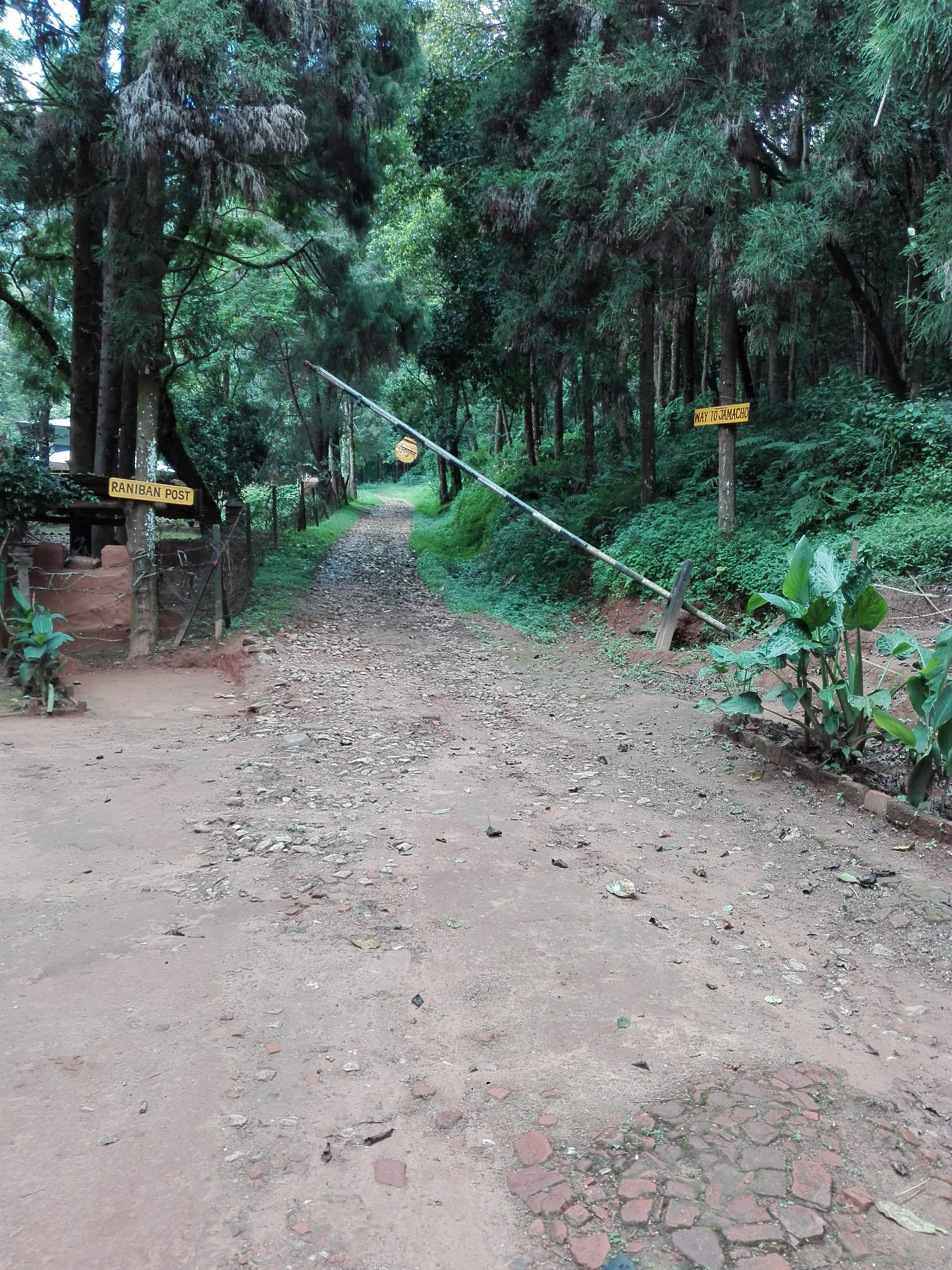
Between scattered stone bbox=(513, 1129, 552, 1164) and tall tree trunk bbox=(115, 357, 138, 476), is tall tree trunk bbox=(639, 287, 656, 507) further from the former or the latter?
scattered stone bbox=(513, 1129, 552, 1164)

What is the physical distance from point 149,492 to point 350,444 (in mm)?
27281

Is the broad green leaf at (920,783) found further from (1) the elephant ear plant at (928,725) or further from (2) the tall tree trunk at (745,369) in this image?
(2) the tall tree trunk at (745,369)

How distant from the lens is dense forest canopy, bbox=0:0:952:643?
932cm

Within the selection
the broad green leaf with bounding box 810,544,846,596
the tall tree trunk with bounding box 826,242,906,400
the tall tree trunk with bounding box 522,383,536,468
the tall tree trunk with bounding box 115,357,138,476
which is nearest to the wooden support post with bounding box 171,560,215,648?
the tall tree trunk with bounding box 115,357,138,476

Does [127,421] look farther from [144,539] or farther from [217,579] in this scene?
[217,579]

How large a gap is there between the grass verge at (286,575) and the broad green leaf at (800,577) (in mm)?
7691

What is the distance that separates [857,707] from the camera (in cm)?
591

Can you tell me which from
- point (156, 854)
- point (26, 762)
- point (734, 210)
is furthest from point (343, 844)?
point (734, 210)

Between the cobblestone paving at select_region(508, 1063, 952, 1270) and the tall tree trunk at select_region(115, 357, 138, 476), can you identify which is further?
the tall tree trunk at select_region(115, 357, 138, 476)

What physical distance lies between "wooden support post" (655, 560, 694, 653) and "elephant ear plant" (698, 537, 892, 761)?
373 centimetres

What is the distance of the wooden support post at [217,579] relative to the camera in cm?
1109

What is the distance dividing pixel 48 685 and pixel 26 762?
192 centimetres

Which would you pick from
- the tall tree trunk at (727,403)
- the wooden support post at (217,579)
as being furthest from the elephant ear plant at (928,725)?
the wooden support post at (217,579)

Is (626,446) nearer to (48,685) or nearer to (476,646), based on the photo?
(476,646)
